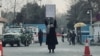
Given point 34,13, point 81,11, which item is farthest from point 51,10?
point 34,13

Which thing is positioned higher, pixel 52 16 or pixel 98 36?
pixel 52 16

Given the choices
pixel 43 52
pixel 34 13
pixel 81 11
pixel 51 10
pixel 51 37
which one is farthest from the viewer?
pixel 34 13

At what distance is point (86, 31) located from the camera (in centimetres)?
7481

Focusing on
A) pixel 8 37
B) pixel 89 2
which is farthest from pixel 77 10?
pixel 8 37

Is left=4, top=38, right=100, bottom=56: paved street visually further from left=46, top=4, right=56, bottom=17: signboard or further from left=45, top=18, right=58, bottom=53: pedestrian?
left=46, top=4, right=56, bottom=17: signboard

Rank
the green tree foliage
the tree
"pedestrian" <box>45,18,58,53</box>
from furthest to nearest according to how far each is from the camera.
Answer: the tree
the green tree foliage
"pedestrian" <box>45,18,58,53</box>

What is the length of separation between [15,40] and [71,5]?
5575 centimetres

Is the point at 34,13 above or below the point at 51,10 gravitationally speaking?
below

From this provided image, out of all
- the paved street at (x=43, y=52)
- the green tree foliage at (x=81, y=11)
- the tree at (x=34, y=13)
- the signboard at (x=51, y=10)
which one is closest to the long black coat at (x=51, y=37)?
the paved street at (x=43, y=52)

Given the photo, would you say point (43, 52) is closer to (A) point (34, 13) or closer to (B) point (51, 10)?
(B) point (51, 10)

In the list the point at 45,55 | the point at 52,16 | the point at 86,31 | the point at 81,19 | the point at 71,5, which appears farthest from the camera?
the point at 71,5

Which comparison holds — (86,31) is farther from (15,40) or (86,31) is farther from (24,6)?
(15,40)

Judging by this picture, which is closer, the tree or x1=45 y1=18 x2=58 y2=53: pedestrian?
x1=45 y1=18 x2=58 y2=53: pedestrian

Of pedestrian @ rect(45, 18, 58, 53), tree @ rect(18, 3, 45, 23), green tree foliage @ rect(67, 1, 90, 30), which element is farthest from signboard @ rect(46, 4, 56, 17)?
tree @ rect(18, 3, 45, 23)
